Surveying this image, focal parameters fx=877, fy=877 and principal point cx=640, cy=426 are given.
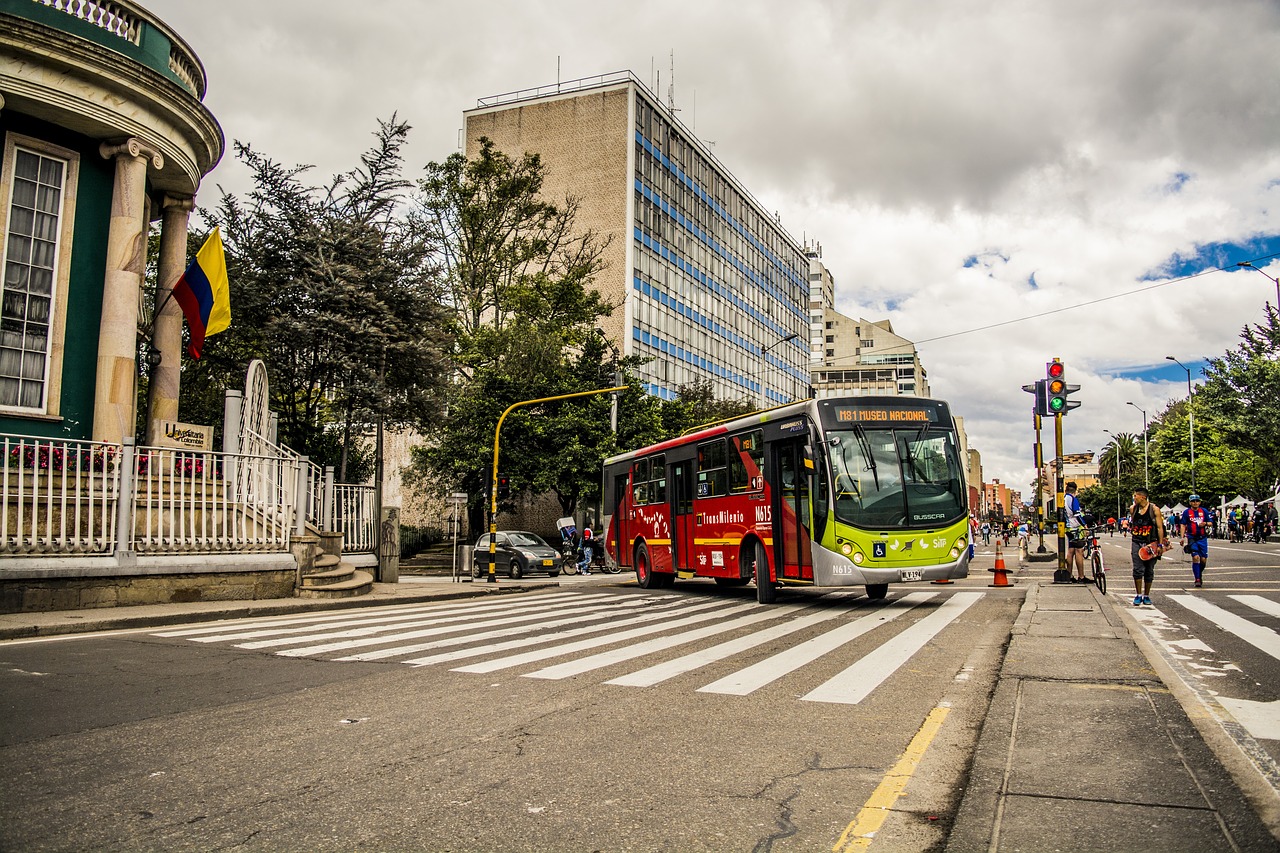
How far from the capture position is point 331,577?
50.7 ft

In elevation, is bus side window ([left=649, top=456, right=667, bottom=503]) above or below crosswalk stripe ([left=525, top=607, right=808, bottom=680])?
above

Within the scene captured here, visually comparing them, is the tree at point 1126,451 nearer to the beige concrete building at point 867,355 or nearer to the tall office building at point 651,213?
the beige concrete building at point 867,355

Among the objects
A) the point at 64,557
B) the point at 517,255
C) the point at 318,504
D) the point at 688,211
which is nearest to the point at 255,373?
the point at 318,504

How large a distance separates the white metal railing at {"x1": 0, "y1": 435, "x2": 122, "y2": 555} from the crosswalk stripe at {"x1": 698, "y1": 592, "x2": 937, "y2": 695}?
9365mm

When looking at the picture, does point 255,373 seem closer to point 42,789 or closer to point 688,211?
Answer: point 42,789

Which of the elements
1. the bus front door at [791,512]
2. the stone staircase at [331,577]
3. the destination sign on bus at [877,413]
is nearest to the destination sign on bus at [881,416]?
the destination sign on bus at [877,413]

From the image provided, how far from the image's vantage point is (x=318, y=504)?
56.8 feet

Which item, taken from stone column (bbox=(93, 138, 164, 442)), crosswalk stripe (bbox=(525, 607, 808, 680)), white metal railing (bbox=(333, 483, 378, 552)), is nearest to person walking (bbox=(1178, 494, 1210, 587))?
crosswalk stripe (bbox=(525, 607, 808, 680))

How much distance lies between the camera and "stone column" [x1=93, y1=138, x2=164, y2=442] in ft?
50.6

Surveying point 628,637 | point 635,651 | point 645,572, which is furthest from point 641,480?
point 635,651

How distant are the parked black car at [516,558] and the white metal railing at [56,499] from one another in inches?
627

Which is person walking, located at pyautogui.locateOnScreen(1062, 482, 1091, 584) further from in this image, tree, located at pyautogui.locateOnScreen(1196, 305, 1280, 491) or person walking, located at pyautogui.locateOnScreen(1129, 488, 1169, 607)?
tree, located at pyautogui.locateOnScreen(1196, 305, 1280, 491)

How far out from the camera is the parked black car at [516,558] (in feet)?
94.5

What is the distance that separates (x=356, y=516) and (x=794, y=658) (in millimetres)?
12305
